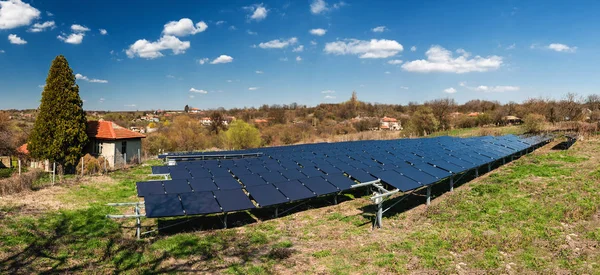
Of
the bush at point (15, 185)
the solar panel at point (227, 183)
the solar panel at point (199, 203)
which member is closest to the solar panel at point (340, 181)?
the solar panel at point (227, 183)

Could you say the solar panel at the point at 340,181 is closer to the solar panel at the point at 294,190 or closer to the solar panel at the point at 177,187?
the solar panel at the point at 294,190

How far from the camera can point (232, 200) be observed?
35.6 ft

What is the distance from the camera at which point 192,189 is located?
11.5 m

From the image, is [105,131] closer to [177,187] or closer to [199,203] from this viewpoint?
[177,187]

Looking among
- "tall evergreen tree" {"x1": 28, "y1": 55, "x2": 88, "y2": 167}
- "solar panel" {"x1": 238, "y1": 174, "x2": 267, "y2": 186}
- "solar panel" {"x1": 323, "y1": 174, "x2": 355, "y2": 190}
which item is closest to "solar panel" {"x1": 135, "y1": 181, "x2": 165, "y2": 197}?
"solar panel" {"x1": 238, "y1": 174, "x2": 267, "y2": 186}

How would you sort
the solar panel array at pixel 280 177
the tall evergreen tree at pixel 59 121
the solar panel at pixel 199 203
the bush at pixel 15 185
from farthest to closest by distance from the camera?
the tall evergreen tree at pixel 59 121, the bush at pixel 15 185, the solar panel array at pixel 280 177, the solar panel at pixel 199 203

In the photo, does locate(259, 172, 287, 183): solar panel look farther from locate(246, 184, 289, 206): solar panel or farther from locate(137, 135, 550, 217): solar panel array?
locate(246, 184, 289, 206): solar panel

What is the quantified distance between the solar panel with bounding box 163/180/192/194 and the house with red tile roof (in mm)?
21521

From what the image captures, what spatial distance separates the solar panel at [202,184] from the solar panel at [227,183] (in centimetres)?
23

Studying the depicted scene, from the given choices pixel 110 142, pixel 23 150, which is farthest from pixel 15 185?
pixel 23 150

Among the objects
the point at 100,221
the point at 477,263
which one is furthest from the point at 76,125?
the point at 477,263

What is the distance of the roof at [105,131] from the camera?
97.1ft

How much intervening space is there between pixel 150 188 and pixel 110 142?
22669 millimetres

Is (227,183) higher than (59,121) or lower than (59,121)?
lower
